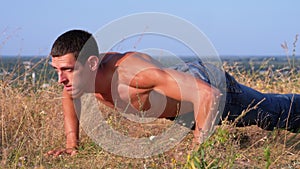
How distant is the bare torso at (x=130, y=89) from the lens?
3.36m

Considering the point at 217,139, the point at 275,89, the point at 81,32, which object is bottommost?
the point at 275,89

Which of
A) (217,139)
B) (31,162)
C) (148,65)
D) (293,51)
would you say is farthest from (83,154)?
(293,51)

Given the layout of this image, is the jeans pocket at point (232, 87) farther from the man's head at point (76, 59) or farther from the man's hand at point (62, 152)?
the man's hand at point (62, 152)

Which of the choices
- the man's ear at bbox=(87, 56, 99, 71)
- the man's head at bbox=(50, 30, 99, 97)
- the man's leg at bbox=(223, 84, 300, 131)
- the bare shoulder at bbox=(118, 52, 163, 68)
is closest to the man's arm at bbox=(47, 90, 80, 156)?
the man's head at bbox=(50, 30, 99, 97)

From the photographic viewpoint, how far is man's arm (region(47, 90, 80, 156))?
356 centimetres

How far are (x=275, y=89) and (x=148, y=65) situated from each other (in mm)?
2541

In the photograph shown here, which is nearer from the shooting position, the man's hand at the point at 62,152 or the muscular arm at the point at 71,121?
the man's hand at the point at 62,152

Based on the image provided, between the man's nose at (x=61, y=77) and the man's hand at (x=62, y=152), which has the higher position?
the man's nose at (x=61, y=77)

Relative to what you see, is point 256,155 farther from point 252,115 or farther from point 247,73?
point 247,73

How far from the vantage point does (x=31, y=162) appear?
3148mm

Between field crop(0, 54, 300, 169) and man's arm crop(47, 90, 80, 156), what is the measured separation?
67mm

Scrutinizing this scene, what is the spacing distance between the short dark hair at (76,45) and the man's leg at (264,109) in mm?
979

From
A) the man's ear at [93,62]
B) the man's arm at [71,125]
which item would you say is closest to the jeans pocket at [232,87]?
the man's ear at [93,62]

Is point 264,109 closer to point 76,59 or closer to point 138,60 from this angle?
point 138,60
